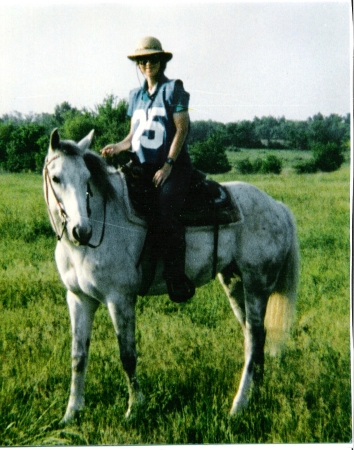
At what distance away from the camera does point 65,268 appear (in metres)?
4.07

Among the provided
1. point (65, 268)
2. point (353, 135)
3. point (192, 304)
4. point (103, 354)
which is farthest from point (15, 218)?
point (353, 135)

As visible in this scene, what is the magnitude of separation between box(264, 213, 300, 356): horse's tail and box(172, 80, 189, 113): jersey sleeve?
154cm

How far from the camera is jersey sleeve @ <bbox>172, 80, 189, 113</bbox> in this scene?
407 centimetres

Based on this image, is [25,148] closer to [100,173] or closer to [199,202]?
[100,173]

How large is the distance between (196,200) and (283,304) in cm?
128

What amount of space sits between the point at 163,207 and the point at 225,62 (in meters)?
Answer: 1.49

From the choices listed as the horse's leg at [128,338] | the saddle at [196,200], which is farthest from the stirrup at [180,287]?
the saddle at [196,200]

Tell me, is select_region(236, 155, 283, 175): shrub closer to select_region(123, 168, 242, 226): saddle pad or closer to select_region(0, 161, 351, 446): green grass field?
select_region(0, 161, 351, 446): green grass field

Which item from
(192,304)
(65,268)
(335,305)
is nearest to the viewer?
(65,268)

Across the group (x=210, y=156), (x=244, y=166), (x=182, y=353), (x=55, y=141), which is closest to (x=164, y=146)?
(x=210, y=156)

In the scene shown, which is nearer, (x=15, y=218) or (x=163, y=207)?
(x=163, y=207)

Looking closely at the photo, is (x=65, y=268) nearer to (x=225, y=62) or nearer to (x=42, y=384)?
(x=42, y=384)

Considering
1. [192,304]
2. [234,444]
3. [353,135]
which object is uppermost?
[353,135]

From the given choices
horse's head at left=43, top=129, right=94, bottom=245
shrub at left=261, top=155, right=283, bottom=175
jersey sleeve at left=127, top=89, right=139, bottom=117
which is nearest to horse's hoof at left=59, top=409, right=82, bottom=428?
horse's head at left=43, top=129, right=94, bottom=245
